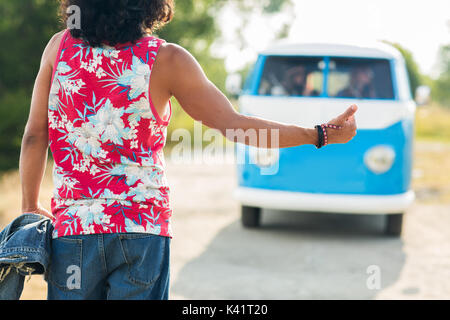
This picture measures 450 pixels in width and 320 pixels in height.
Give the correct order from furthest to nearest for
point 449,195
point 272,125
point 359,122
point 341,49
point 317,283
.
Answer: point 449,195
point 341,49
point 359,122
point 317,283
point 272,125

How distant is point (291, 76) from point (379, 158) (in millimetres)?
1347

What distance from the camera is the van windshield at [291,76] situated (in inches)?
267

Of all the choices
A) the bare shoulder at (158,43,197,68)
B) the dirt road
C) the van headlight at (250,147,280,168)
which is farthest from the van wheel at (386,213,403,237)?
the bare shoulder at (158,43,197,68)

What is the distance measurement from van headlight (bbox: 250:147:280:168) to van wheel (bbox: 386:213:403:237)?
53.9 inches

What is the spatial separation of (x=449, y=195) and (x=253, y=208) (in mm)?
4127

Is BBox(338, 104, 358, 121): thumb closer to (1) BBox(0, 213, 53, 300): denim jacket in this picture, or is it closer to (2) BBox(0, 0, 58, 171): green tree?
(1) BBox(0, 213, 53, 300): denim jacket

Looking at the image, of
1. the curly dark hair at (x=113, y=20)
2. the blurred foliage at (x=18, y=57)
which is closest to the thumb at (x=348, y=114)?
the curly dark hair at (x=113, y=20)

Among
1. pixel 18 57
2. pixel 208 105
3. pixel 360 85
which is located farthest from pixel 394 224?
pixel 18 57

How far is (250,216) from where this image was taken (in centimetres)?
693

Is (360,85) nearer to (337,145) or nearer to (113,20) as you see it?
(337,145)
